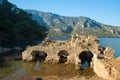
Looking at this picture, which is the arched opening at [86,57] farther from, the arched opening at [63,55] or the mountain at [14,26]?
the mountain at [14,26]

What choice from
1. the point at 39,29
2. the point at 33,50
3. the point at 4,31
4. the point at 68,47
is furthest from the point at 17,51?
the point at 39,29

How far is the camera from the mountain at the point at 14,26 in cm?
10007

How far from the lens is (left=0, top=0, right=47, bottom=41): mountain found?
328 feet

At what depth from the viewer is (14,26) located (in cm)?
10500

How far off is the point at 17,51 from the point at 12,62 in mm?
17130

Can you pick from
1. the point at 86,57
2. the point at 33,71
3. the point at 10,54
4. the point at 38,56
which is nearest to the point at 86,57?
the point at 86,57

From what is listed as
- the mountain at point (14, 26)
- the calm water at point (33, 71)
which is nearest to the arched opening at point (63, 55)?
the calm water at point (33, 71)

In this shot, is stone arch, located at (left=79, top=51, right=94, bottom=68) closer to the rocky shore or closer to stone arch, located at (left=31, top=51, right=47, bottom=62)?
stone arch, located at (left=31, top=51, right=47, bottom=62)

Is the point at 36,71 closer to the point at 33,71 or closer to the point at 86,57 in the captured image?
the point at 33,71

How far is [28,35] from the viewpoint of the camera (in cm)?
12000

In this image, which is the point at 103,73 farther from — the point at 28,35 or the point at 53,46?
the point at 28,35

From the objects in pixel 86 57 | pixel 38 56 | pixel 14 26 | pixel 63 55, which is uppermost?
pixel 14 26

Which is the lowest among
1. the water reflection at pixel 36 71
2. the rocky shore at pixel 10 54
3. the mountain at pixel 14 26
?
the water reflection at pixel 36 71

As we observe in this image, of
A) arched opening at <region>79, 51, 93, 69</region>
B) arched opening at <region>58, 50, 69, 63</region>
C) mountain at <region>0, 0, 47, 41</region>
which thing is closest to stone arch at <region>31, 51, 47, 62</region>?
arched opening at <region>58, 50, 69, 63</region>
